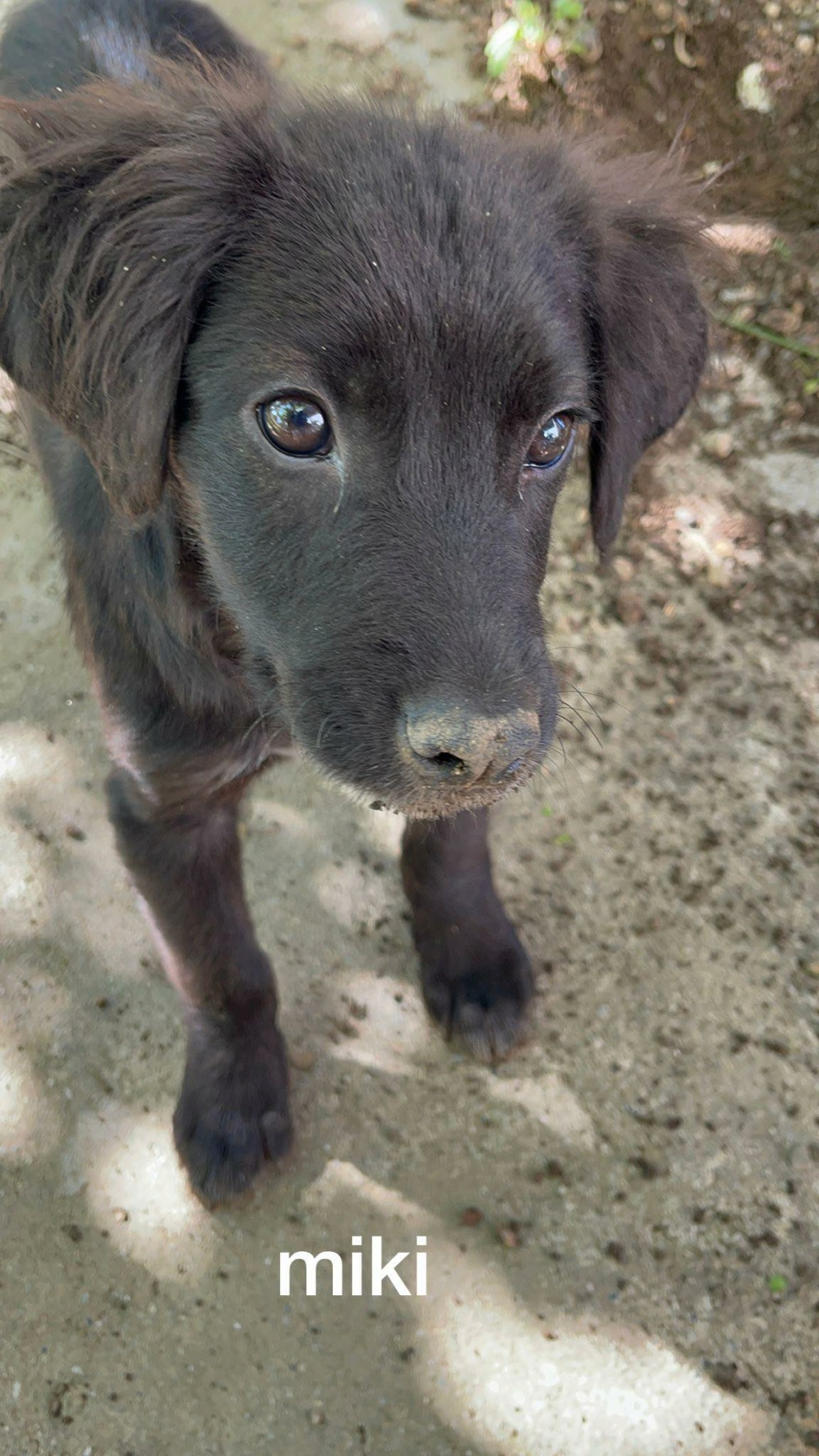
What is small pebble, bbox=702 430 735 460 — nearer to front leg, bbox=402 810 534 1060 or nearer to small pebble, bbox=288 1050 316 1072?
front leg, bbox=402 810 534 1060

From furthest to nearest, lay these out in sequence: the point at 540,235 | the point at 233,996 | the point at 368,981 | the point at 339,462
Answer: the point at 368,981 < the point at 233,996 < the point at 540,235 < the point at 339,462

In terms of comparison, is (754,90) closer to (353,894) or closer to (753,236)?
(753,236)

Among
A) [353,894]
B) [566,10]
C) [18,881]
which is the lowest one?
[18,881]

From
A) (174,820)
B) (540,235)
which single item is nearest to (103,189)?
(540,235)

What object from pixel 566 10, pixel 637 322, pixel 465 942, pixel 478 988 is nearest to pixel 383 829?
pixel 465 942

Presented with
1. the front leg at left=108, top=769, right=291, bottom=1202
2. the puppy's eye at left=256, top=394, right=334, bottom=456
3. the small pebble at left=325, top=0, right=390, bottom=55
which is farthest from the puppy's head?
the small pebble at left=325, top=0, right=390, bottom=55

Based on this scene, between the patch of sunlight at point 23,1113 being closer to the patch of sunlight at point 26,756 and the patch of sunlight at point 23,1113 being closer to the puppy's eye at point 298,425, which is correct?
the patch of sunlight at point 26,756

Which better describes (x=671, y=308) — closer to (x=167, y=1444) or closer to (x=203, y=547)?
(x=203, y=547)
